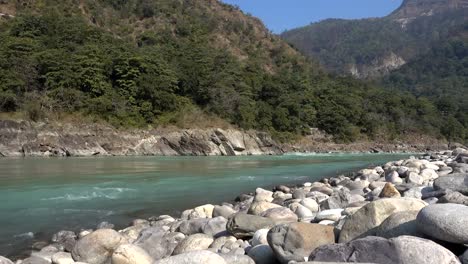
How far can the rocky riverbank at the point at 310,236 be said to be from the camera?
448 centimetres

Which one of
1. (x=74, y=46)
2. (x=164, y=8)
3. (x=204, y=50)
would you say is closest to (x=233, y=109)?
(x=204, y=50)

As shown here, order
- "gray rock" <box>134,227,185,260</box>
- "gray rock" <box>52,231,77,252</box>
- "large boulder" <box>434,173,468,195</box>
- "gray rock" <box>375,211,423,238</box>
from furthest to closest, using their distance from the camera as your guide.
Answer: "gray rock" <box>52,231,77,252</box> < "large boulder" <box>434,173,468,195</box> < "gray rock" <box>134,227,185,260</box> < "gray rock" <box>375,211,423,238</box>

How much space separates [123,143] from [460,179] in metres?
44.9

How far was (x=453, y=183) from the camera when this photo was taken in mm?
8492

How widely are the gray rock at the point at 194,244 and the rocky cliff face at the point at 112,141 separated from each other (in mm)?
41095

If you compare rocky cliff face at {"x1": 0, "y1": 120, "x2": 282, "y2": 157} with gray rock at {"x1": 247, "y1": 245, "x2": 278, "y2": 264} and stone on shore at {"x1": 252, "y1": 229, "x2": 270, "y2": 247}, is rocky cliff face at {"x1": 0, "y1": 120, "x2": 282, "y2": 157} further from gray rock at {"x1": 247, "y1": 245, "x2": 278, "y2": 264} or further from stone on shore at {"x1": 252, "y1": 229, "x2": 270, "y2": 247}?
gray rock at {"x1": 247, "y1": 245, "x2": 278, "y2": 264}

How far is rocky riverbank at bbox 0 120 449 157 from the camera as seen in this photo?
4512cm

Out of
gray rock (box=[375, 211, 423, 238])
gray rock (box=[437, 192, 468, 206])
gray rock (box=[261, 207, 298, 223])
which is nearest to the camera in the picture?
gray rock (box=[375, 211, 423, 238])

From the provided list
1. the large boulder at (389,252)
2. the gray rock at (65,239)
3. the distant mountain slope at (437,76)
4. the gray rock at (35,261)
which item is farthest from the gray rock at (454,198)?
the distant mountain slope at (437,76)

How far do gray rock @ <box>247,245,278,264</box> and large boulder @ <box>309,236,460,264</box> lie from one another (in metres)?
1.11

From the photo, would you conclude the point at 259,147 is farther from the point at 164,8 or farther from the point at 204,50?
the point at 164,8

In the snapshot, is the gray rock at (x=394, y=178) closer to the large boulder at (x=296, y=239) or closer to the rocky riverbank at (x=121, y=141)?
the large boulder at (x=296, y=239)

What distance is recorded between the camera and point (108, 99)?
54344mm

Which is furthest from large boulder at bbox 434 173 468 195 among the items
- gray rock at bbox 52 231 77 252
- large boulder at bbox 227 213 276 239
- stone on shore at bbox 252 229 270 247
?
gray rock at bbox 52 231 77 252
